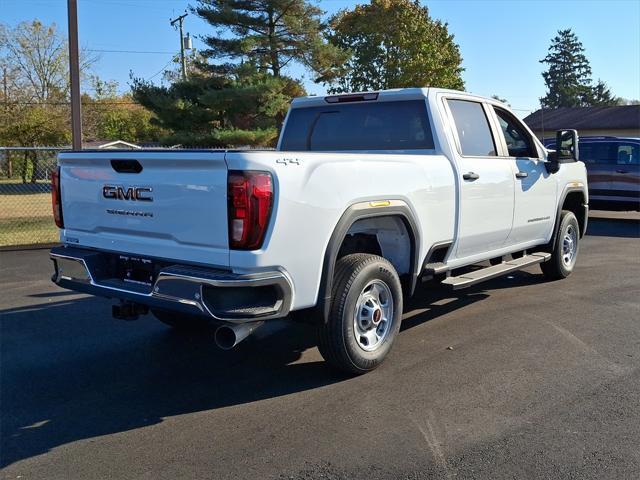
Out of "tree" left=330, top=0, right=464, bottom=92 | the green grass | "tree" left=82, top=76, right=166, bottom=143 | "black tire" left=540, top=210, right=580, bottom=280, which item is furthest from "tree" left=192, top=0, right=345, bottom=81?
"tree" left=82, top=76, right=166, bottom=143

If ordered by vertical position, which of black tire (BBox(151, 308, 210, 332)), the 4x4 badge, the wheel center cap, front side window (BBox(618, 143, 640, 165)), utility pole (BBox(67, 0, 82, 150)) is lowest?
black tire (BBox(151, 308, 210, 332))

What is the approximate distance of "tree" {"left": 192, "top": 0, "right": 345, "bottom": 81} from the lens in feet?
88.3

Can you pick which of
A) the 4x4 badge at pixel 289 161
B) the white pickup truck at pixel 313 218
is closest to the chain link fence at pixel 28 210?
the white pickup truck at pixel 313 218

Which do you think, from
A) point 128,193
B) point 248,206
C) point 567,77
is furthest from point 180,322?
point 567,77

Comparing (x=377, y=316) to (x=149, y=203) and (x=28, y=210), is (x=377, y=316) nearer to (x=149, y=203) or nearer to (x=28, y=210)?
(x=149, y=203)

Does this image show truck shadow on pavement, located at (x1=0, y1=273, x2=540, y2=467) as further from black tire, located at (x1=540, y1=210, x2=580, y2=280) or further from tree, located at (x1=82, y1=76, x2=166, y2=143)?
tree, located at (x1=82, y1=76, x2=166, y2=143)

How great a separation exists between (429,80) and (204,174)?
112 feet

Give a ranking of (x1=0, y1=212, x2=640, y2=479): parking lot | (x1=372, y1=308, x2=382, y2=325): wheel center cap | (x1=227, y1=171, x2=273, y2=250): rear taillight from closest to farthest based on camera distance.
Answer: (x1=0, y1=212, x2=640, y2=479): parking lot, (x1=227, y1=171, x2=273, y2=250): rear taillight, (x1=372, y1=308, x2=382, y2=325): wheel center cap

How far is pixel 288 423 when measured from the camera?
4023 millimetres

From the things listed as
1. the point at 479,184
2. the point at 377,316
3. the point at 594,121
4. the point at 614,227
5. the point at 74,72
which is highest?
the point at 594,121

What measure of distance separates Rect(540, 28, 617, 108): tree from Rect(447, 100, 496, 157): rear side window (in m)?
87.1

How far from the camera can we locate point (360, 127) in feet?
20.3

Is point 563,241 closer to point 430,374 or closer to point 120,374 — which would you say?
point 430,374

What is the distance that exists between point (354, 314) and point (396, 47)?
36401 millimetres
